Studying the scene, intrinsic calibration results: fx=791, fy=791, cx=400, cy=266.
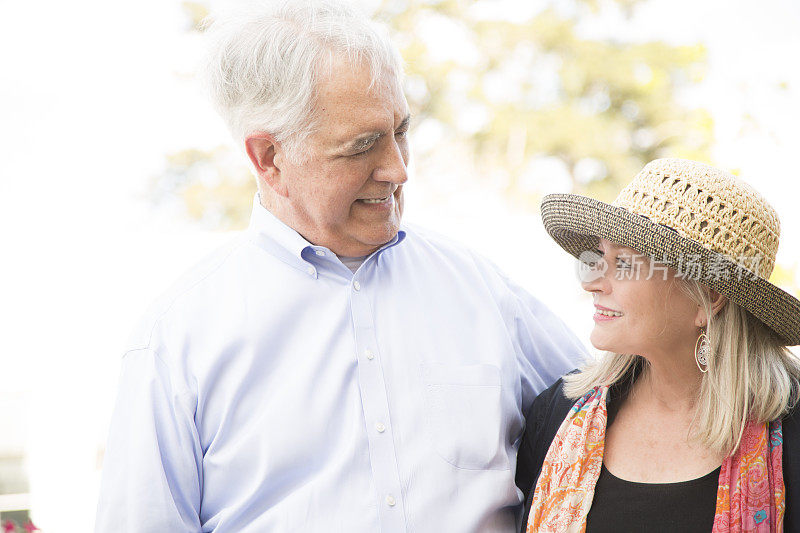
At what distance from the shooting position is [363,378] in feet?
5.55

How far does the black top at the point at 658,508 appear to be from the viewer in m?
1.60

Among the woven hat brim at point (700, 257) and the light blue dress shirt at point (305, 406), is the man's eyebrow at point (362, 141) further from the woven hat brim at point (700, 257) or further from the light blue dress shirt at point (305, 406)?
the woven hat brim at point (700, 257)

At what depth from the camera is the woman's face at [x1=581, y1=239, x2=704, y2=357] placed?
5.44 feet

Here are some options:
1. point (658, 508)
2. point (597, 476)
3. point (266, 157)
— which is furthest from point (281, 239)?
point (658, 508)

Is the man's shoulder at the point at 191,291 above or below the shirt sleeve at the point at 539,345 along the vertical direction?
above

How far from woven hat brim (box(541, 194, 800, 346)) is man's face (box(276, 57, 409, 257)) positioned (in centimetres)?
43

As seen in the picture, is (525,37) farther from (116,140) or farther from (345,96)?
(345,96)

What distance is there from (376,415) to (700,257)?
0.73 metres

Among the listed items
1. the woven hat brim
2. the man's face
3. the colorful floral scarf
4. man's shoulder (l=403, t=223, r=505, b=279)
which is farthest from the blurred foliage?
the woven hat brim

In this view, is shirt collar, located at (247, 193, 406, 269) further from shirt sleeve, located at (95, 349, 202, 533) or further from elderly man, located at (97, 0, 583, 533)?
shirt sleeve, located at (95, 349, 202, 533)

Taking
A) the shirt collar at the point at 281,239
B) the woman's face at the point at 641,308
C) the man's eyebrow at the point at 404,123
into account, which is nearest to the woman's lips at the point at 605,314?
the woman's face at the point at 641,308

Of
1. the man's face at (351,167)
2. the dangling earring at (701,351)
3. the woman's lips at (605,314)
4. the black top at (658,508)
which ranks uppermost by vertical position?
the man's face at (351,167)

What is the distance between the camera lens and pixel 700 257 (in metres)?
1.56

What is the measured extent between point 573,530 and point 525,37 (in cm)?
1255
